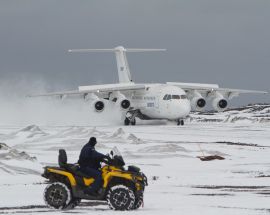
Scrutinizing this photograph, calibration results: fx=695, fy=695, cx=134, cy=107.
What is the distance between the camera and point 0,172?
22719 mm

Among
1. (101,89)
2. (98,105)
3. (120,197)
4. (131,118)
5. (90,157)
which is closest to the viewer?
(120,197)

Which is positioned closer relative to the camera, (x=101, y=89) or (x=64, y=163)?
(x=64, y=163)

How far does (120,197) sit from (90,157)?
101cm

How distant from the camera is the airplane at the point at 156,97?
174 feet

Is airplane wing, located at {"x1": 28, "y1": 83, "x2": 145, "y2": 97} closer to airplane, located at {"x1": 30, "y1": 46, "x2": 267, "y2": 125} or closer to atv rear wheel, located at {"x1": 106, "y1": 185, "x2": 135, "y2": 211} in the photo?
airplane, located at {"x1": 30, "y1": 46, "x2": 267, "y2": 125}

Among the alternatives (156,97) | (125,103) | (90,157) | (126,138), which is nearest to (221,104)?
(156,97)

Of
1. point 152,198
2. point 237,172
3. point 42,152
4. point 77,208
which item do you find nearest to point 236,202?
point 152,198

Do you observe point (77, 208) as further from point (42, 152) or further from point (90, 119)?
point (90, 119)

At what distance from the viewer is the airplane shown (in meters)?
52.9

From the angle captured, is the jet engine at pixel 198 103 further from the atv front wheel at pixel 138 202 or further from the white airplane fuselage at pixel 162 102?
the atv front wheel at pixel 138 202

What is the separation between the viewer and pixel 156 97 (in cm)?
5447

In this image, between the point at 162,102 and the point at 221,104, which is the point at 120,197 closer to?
→ the point at 162,102

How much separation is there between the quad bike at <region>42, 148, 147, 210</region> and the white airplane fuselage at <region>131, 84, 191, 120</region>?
3811cm

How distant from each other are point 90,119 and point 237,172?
46.0 m
